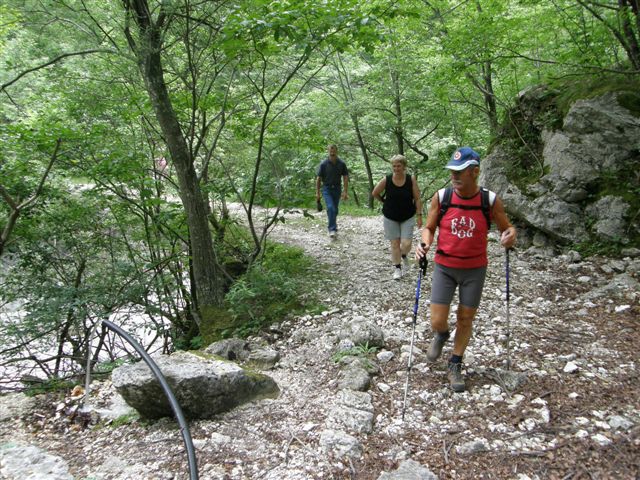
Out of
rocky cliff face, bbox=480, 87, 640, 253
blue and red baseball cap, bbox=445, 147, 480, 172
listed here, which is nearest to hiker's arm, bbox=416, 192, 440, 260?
blue and red baseball cap, bbox=445, 147, 480, 172

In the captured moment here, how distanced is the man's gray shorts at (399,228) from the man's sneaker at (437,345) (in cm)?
289

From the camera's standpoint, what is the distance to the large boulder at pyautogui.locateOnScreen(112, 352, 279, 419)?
143 inches

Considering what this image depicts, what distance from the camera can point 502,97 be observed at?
13.1 m

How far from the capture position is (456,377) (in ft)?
13.0

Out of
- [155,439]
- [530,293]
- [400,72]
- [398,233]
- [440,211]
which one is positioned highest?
[400,72]

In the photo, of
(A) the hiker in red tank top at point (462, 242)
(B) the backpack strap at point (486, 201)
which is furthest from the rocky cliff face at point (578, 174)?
(B) the backpack strap at point (486, 201)

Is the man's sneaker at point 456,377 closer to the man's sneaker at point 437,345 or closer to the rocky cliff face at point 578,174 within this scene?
the man's sneaker at point 437,345

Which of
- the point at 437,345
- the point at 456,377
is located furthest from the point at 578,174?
the point at 456,377

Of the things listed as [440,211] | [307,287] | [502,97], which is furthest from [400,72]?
[440,211]

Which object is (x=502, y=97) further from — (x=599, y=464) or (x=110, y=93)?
(x=599, y=464)

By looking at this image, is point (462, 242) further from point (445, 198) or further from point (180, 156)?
point (180, 156)

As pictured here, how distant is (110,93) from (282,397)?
6.61 m

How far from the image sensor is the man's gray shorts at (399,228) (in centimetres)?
681

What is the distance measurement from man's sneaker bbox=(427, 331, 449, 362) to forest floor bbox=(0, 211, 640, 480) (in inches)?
7.6
